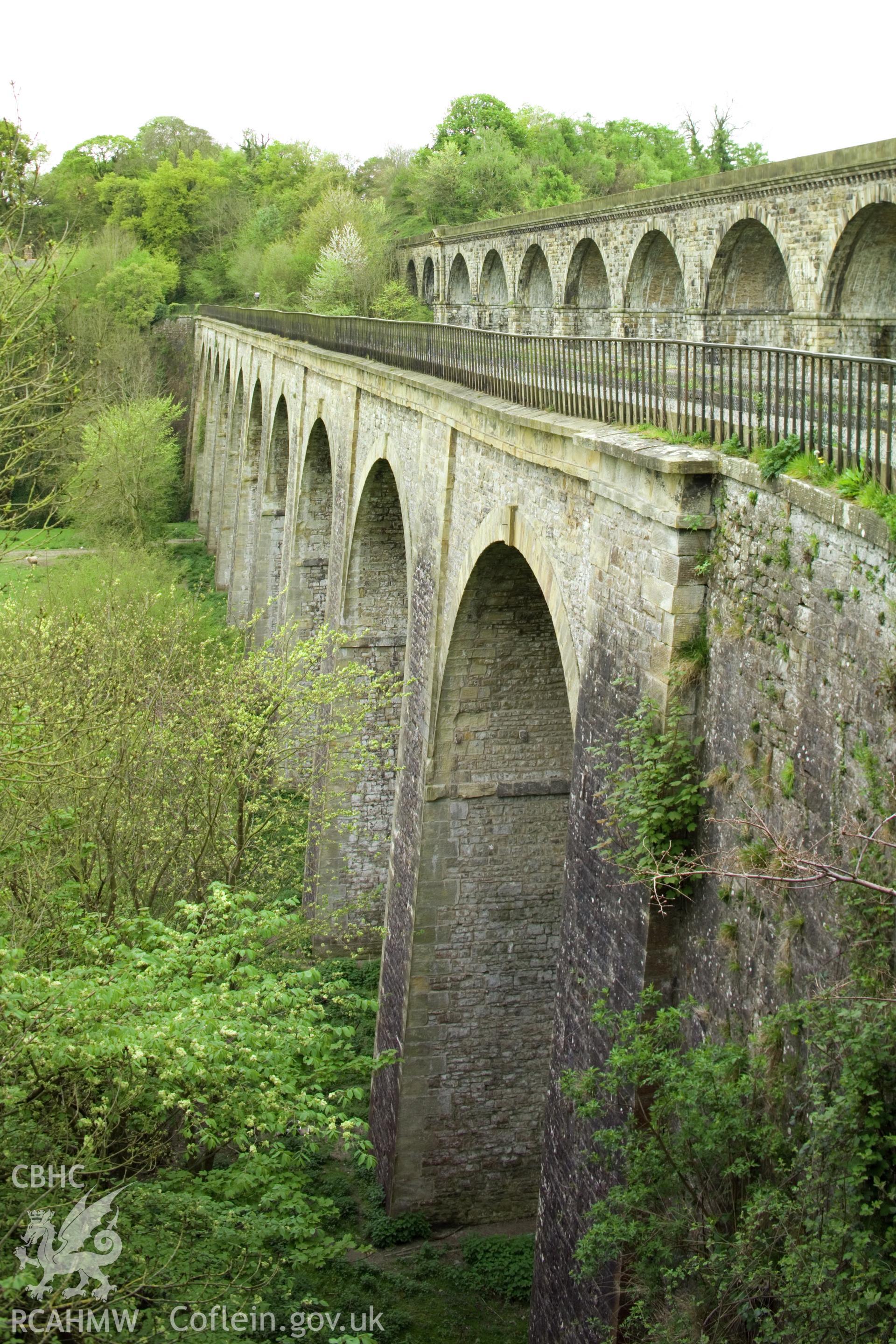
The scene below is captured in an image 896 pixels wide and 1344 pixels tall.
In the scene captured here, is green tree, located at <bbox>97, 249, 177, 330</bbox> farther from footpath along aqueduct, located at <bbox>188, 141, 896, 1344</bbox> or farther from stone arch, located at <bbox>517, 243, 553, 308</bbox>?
stone arch, located at <bbox>517, 243, 553, 308</bbox>

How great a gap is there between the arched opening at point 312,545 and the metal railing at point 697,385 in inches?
293

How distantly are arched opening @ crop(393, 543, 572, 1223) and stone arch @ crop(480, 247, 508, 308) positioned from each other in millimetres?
16489

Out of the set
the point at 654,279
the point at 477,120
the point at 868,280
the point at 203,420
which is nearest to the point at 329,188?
the point at 477,120

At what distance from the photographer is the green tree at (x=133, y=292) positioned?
47750mm

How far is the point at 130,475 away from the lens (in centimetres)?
3312

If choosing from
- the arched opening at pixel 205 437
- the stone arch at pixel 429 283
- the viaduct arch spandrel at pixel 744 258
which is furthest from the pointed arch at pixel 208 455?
the viaduct arch spandrel at pixel 744 258

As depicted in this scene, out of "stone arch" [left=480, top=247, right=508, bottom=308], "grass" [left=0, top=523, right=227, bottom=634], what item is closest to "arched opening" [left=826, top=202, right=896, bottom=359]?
"grass" [left=0, top=523, right=227, bottom=634]

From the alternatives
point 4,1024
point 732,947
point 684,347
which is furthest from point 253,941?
point 684,347

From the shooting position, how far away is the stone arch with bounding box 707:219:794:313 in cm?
1411

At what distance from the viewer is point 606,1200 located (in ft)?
22.0

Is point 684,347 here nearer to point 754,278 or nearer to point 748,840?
point 748,840

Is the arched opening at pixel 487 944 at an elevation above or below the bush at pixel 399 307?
below

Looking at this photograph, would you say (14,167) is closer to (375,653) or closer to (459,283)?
(375,653)

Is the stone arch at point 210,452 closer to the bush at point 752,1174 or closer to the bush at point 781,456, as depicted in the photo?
the bush at point 781,456
